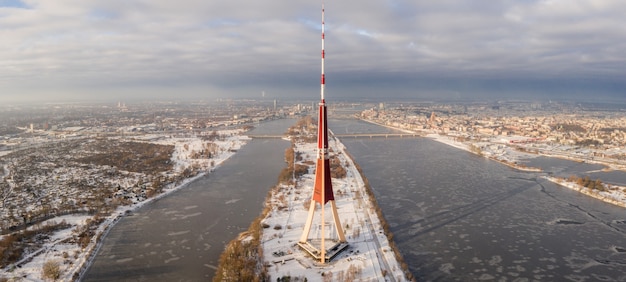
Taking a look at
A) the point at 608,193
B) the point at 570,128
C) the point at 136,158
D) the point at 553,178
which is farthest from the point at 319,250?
the point at 570,128

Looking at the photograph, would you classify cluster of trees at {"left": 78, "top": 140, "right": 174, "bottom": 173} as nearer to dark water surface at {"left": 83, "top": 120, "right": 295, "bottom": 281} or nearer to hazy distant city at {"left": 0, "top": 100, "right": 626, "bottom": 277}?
hazy distant city at {"left": 0, "top": 100, "right": 626, "bottom": 277}

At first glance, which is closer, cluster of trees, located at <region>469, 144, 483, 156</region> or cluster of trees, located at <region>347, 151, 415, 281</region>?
cluster of trees, located at <region>347, 151, 415, 281</region>

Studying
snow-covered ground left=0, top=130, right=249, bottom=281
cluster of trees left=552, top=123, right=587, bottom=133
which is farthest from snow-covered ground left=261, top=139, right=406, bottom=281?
cluster of trees left=552, top=123, right=587, bottom=133

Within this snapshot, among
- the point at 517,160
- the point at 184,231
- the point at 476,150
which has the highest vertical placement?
the point at 476,150

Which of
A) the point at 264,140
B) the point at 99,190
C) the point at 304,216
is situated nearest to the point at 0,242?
the point at 99,190

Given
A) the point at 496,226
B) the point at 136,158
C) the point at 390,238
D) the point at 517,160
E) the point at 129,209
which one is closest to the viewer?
the point at 390,238

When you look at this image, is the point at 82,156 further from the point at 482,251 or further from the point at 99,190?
the point at 482,251

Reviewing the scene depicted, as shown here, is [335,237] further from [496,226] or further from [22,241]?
[22,241]
